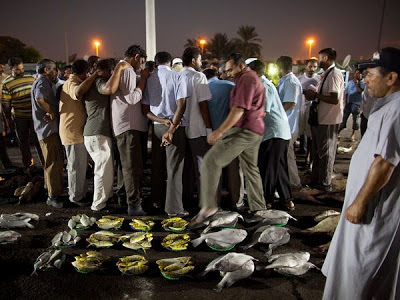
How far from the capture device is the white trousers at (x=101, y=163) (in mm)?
4918

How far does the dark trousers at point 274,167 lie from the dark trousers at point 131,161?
191 cm

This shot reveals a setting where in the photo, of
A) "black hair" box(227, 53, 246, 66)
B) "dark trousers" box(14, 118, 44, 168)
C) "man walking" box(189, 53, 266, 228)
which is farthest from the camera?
"dark trousers" box(14, 118, 44, 168)

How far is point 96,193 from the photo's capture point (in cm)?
514

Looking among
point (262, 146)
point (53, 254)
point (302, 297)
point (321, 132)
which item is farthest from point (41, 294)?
point (321, 132)

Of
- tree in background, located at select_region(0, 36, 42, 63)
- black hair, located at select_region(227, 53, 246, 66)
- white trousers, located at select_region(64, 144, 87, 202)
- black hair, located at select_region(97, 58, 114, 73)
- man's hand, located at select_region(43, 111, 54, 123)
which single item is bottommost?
white trousers, located at select_region(64, 144, 87, 202)

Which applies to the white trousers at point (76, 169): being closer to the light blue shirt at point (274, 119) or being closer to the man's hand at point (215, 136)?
the man's hand at point (215, 136)

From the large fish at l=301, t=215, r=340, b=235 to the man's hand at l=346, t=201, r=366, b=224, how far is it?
7.21 feet

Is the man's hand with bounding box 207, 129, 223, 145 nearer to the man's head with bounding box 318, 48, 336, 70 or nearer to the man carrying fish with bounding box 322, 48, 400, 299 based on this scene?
the man carrying fish with bounding box 322, 48, 400, 299

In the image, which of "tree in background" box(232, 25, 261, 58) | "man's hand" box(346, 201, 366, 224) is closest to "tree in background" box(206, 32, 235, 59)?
"tree in background" box(232, 25, 261, 58)

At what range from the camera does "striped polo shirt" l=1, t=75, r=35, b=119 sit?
6766 millimetres

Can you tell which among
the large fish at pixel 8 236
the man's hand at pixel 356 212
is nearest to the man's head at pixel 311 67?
the man's hand at pixel 356 212

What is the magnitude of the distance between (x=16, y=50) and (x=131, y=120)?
46.3 meters

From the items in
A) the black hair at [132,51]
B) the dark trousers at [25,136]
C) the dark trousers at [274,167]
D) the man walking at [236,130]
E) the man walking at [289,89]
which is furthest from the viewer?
the dark trousers at [25,136]

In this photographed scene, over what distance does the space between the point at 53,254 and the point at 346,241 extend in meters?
3.00
